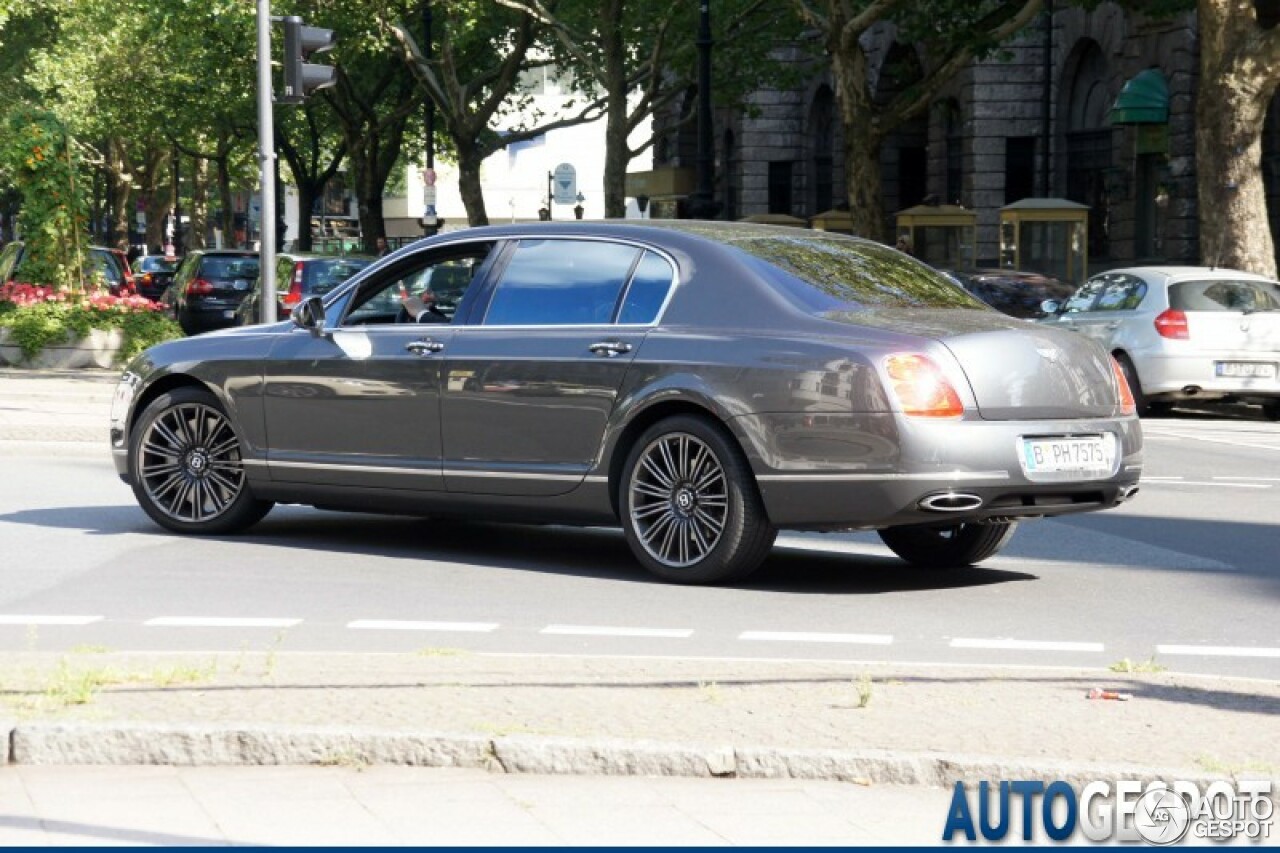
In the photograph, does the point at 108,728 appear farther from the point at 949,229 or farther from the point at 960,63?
the point at 949,229

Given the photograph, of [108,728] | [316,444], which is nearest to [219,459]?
[316,444]

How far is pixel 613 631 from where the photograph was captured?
8758mm

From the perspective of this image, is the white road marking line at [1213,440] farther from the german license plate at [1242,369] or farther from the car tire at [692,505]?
the car tire at [692,505]

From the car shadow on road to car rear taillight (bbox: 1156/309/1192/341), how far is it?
1176 cm

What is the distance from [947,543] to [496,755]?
5188 mm

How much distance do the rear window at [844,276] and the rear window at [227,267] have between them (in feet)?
80.4

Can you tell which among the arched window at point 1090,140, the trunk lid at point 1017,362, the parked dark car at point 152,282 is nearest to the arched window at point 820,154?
the arched window at point 1090,140

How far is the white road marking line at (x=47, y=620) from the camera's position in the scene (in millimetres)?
8914

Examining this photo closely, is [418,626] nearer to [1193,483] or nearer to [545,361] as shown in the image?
[545,361]

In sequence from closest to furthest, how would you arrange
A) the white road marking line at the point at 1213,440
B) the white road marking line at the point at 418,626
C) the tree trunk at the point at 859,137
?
1. the white road marking line at the point at 418,626
2. the white road marking line at the point at 1213,440
3. the tree trunk at the point at 859,137

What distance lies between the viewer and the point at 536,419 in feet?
34.3

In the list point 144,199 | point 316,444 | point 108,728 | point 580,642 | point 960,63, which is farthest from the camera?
point 144,199

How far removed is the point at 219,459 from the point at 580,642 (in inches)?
151

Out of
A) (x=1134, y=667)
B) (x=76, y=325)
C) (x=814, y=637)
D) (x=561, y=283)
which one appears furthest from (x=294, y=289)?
(x=1134, y=667)
